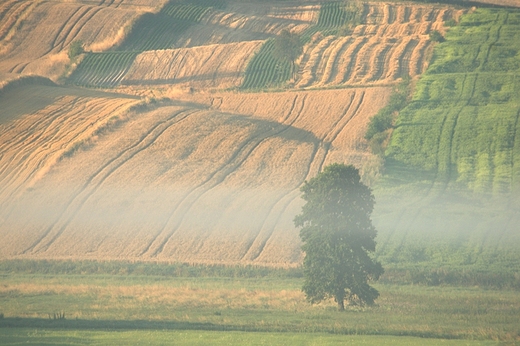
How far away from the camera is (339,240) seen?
48.4 metres

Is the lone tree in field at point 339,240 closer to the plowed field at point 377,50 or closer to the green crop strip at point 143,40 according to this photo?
the plowed field at point 377,50

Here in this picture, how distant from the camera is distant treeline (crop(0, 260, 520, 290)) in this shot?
5366 cm

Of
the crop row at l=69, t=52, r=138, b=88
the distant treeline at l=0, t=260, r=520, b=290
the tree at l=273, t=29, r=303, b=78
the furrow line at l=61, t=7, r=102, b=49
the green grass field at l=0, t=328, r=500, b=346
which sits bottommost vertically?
the distant treeline at l=0, t=260, r=520, b=290

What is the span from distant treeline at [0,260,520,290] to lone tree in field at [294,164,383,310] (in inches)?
260

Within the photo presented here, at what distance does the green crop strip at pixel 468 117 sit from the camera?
73.1m

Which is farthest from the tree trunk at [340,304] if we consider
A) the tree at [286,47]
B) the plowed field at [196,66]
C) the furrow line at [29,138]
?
the tree at [286,47]

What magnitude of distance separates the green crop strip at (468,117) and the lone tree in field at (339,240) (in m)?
23.2

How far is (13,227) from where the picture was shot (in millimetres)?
63844

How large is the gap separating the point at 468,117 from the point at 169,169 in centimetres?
2765

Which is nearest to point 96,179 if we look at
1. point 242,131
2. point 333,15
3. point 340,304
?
point 242,131

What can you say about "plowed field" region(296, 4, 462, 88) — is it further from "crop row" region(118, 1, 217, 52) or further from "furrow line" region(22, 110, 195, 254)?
"furrow line" region(22, 110, 195, 254)

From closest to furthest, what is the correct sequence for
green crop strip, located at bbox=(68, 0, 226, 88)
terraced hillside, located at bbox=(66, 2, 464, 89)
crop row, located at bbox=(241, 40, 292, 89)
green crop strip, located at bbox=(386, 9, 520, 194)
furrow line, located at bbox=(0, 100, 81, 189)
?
1. green crop strip, located at bbox=(386, 9, 520, 194)
2. furrow line, located at bbox=(0, 100, 81, 189)
3. crop row, located at bbox=(241, 40, 292, 89)
4. terraced hillside, located at bbox=(66, 2, 464, 89)
5. green crop strip, located at bbox=(68, 0, 226, 88)

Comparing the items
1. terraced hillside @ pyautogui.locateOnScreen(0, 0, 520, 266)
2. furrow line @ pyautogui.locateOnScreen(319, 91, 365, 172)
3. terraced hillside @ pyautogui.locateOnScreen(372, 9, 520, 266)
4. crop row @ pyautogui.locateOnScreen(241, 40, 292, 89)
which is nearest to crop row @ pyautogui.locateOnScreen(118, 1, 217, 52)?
terraced hillside @ pyautogui.locateOnScreen(0, 0, 520, 266)

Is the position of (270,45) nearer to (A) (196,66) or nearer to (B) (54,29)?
(A) (196,66)
